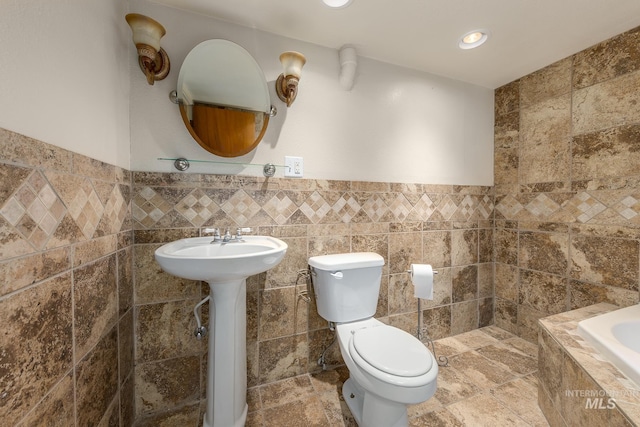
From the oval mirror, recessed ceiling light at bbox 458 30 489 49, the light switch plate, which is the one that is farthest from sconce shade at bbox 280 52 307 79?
recessed ceiling light at bbox 458 30 489 49

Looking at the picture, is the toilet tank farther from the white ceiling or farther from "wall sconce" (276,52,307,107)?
the white ceiling

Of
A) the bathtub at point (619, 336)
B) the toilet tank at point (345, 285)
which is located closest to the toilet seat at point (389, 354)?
the toilet tank at point (345, 285)

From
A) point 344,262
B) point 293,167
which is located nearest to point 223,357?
point 344,262

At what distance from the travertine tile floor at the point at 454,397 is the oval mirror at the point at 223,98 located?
1402 mm

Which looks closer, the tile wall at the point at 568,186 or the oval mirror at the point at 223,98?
the oval mirror at the point at 223,98

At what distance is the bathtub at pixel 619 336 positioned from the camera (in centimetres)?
91

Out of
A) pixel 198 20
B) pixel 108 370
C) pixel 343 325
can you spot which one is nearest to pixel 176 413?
pixel 108 370

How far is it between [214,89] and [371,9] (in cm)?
95

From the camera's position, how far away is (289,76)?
1343mm

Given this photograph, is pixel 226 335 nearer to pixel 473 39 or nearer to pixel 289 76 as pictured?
pixel 289 76

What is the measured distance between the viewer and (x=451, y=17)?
51.2 inches

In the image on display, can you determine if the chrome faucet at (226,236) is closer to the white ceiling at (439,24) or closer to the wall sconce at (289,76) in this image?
the wall sconce at (289,76)

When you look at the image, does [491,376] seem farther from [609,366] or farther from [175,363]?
[175,363]

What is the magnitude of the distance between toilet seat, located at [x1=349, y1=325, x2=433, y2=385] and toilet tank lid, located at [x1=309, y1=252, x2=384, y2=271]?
0.34 meters
